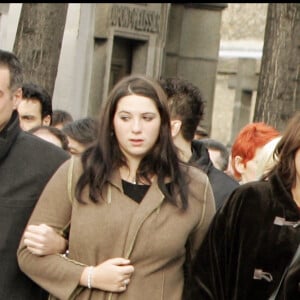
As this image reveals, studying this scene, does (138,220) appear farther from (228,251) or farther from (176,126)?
(176,126)

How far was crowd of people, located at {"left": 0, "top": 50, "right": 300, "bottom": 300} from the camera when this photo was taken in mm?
5684

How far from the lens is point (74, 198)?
5.76m

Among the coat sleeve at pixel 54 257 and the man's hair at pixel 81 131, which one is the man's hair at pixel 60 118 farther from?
the coat sleeve at pixel 54 257

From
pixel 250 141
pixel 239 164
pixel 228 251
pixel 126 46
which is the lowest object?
pixel 228 251

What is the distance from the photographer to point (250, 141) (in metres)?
7.95

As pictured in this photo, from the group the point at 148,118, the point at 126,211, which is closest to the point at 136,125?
the point at 148,118

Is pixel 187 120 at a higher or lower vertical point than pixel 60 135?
higher

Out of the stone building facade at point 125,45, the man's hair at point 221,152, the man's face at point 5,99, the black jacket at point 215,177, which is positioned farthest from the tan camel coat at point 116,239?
the stone building facade at point 125,45

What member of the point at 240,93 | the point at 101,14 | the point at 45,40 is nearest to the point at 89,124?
the point at 45,40

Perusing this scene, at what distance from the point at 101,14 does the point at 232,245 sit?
14708 mm

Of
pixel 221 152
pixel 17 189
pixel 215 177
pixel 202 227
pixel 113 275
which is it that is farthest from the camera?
pixel 221 152

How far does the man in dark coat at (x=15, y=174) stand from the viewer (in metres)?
5.95

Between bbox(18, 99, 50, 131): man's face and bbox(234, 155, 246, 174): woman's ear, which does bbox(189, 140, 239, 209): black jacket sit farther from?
bbox(18, 99, 50, 131): man's face

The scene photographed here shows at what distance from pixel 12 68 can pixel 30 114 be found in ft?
12.2
